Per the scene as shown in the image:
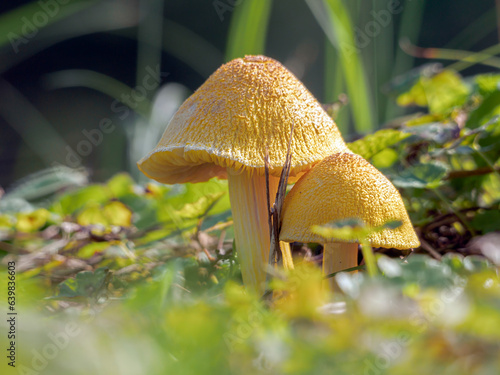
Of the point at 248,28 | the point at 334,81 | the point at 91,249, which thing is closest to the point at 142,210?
the point at 91,249

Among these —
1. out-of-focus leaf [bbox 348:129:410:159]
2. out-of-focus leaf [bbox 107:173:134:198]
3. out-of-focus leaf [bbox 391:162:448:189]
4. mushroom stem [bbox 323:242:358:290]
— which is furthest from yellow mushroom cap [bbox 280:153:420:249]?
out-of-focus leaf [bbox 107:173:134:198]

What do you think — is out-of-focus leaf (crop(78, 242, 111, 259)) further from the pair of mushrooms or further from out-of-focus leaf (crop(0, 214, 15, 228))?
the pair of mushrooms

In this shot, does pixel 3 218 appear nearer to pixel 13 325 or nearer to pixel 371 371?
pixel 13 325

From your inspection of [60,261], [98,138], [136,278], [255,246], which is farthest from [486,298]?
[98,138]

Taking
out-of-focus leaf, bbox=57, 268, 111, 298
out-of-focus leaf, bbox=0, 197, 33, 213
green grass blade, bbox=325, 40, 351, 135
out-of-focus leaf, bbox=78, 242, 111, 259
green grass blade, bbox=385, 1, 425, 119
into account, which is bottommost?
out-of-focus leaf, bbox=57, 268, 111, 298

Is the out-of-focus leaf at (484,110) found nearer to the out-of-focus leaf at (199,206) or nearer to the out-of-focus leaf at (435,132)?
the out-of-focus leaf at (435,132)

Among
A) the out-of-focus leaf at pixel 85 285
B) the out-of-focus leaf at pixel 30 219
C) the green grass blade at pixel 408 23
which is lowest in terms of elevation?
the out-of-focus leaf at pixel 85 285

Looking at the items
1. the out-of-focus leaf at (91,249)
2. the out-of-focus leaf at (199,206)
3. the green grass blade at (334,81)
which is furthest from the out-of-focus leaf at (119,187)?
the green grass blade at (334,81)
